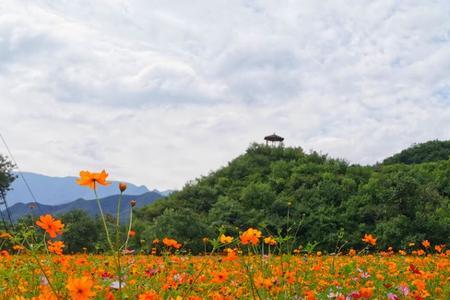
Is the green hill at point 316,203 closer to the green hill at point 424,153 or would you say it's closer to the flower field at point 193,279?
the flower field at point 193,279

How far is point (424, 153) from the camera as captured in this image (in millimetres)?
39812

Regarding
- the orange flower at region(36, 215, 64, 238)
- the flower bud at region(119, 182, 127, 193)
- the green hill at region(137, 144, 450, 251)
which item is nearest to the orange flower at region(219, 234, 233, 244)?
the flower bud at region(119, 182, 127, 193)

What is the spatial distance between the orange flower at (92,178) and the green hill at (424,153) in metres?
39.5

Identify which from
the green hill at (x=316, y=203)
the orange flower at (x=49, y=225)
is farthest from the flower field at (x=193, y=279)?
the green hill at (x=316, y=203)

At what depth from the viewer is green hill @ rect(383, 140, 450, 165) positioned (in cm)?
3862

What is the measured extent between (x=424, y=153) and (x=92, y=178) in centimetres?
4104

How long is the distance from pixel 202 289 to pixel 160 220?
495 inches

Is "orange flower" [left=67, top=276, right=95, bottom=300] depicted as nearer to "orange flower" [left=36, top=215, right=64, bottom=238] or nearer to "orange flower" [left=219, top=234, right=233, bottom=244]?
"orange flower" [left=36, top=215, right=64, bottom=238]

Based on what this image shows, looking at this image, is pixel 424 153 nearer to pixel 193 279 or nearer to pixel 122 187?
pixel 193 279

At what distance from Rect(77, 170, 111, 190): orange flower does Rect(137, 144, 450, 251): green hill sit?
1234 centimetres

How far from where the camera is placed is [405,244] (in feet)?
53.2

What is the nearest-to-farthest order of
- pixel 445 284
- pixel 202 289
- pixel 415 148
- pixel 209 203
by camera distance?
pixel 202 289, pixel 445 284, pixel 209 203, pixel 415 148

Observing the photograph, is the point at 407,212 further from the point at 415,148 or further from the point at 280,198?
the point at 415,148

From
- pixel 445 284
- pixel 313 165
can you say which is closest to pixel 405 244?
pixel 313 165
